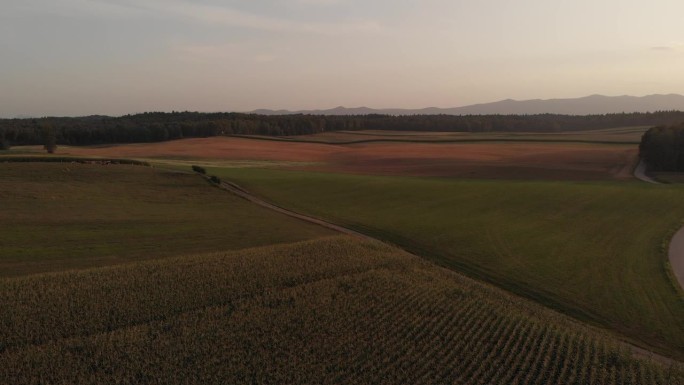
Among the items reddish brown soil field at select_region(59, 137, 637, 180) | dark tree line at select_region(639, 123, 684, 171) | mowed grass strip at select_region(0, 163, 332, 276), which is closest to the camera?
mowed grass strip at select_region(0, 163, 332, 276)

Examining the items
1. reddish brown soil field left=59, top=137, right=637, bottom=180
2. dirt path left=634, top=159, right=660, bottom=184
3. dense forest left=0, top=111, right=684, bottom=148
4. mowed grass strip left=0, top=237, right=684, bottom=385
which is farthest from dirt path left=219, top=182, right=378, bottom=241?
dense forest left=0, top=111, right=684, bottom=148

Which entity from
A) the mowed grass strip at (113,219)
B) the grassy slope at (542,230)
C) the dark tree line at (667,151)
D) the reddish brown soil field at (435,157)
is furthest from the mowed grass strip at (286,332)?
the dark tree line at (667,151)

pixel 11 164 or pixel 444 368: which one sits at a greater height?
pixel 11 164

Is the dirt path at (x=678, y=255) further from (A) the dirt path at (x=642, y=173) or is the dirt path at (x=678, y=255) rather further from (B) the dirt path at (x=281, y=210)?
(A) the dirt path at (x=642, y=173)

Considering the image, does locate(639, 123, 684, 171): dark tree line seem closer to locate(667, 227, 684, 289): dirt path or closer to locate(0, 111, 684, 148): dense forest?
locate(0, 111, 684, 148): dense forest

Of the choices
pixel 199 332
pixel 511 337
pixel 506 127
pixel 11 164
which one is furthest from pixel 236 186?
pixel 506 127

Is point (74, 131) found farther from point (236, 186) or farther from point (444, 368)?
point (444, 368)
